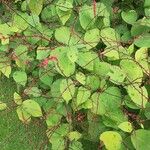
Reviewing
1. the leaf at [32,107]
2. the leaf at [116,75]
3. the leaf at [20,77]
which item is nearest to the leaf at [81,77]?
the leaf at [116,75]

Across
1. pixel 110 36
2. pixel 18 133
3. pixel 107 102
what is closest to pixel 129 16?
pixel 110 36

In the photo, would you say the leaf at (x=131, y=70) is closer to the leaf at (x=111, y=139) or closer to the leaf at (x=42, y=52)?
the leaf at (x=111, y=139)

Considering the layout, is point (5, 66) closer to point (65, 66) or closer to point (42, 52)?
point (42, 52)

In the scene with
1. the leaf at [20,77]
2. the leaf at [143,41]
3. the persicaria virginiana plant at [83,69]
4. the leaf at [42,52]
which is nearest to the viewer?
the persicaria virginiana plant at [83,69]

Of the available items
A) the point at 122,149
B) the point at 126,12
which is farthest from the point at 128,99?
the point at 126,12

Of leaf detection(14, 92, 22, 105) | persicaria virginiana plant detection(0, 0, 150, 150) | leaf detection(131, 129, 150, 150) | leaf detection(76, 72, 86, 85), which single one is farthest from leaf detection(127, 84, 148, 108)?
leaf detection(14, 92, 22, 105)

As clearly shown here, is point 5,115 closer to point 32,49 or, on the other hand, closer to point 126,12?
point 32,49
